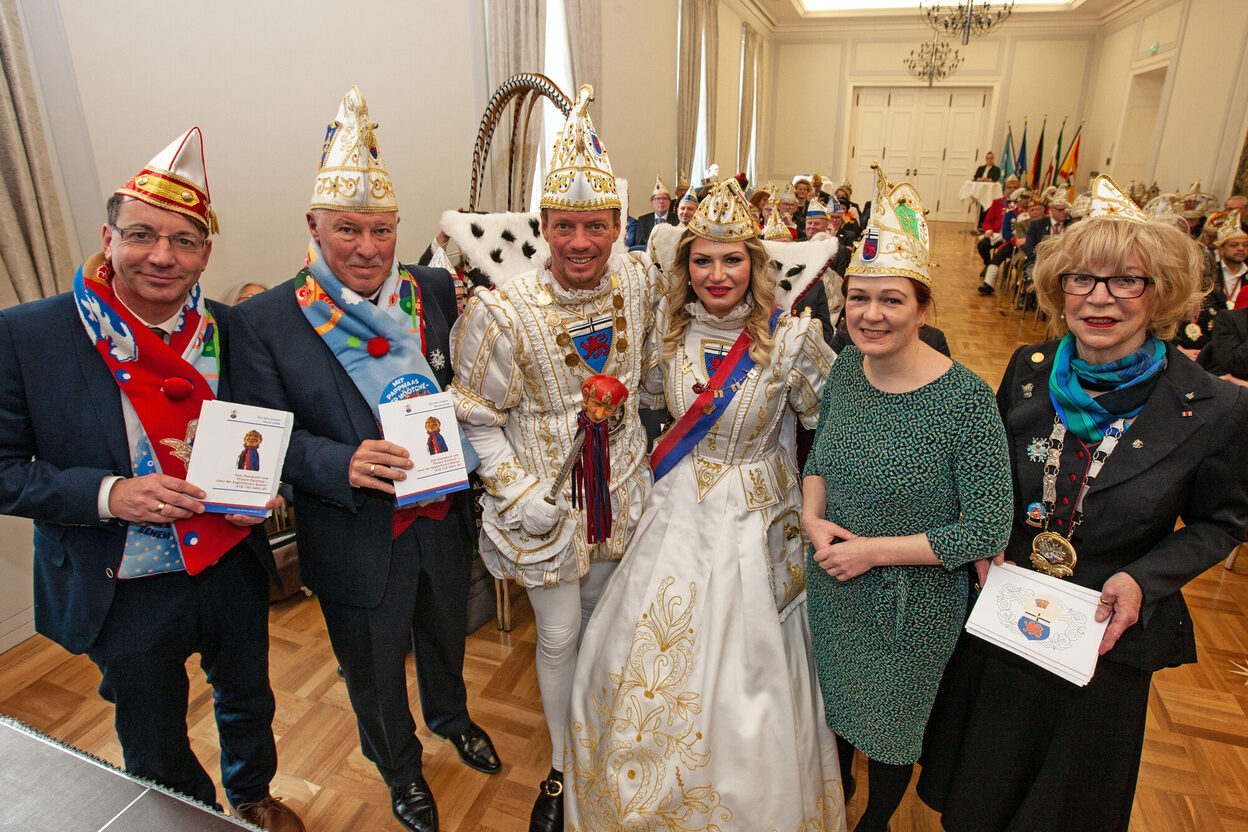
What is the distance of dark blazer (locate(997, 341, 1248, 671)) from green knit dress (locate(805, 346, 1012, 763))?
0.51ft

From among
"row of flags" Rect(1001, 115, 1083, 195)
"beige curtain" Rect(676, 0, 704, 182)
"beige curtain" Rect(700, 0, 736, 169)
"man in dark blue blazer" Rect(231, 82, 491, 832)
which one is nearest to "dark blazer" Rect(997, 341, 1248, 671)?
"man in dark blue blazer" Rect(231, 82, 491, 832)

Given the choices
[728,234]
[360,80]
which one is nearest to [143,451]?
[728,234]

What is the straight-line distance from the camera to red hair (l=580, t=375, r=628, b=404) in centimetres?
157

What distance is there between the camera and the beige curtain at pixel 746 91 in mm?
12413

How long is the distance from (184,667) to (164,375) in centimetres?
70

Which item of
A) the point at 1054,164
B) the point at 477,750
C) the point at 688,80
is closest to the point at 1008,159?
the point at 1054,164

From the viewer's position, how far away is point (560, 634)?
5.85 feet

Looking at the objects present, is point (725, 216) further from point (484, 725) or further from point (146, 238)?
point (484, 725)

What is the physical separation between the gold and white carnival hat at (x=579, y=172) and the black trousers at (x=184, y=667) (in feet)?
3.64

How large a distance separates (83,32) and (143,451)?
1.92 m

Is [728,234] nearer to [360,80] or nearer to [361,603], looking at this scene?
[361,603]

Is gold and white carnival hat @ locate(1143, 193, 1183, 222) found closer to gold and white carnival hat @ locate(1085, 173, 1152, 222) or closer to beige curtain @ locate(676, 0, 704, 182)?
gold and white carnival hat @ locate(1085, 173, 1152, 222)

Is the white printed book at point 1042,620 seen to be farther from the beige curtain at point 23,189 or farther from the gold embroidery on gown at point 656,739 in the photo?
the beige curtain at point 23,189

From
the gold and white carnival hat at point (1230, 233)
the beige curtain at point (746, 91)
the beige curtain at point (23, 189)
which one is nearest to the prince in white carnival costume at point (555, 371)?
the beige curtain at point (23, 189)
